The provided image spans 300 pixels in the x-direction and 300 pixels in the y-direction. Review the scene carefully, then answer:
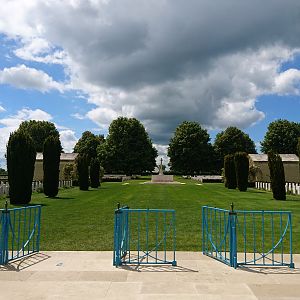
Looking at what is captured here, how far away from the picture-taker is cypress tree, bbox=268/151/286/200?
25922 mm

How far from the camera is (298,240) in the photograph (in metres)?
10.3

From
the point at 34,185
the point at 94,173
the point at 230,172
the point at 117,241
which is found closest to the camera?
the point at 117,241

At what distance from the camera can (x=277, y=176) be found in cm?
2656

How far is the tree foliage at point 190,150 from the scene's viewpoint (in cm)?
7888

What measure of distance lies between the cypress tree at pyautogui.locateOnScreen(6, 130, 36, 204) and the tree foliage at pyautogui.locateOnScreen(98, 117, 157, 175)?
52.4 meters

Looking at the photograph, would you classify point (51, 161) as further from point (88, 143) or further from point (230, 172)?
point (88, 143)

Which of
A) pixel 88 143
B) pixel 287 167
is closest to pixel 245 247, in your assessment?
pixel 287 167

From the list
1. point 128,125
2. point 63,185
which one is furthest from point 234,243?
point 128,125

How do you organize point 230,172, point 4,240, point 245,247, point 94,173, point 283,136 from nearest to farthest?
point 4,240
point 245,247
point 230,172
point 94,173
point 283,136

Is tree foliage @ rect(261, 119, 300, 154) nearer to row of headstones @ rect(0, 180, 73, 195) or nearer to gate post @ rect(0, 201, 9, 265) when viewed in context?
row of headstones @ rect(0, 180, 73, 195)

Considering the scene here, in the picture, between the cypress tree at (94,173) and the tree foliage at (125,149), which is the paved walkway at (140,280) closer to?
the cypress tree at (94,173)

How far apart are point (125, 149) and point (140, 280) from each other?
225 feet

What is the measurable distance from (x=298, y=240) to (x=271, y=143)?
2858 inches

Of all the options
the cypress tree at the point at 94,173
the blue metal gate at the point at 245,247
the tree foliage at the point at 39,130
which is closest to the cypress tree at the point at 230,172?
the cypress tree at the point at 94,173
